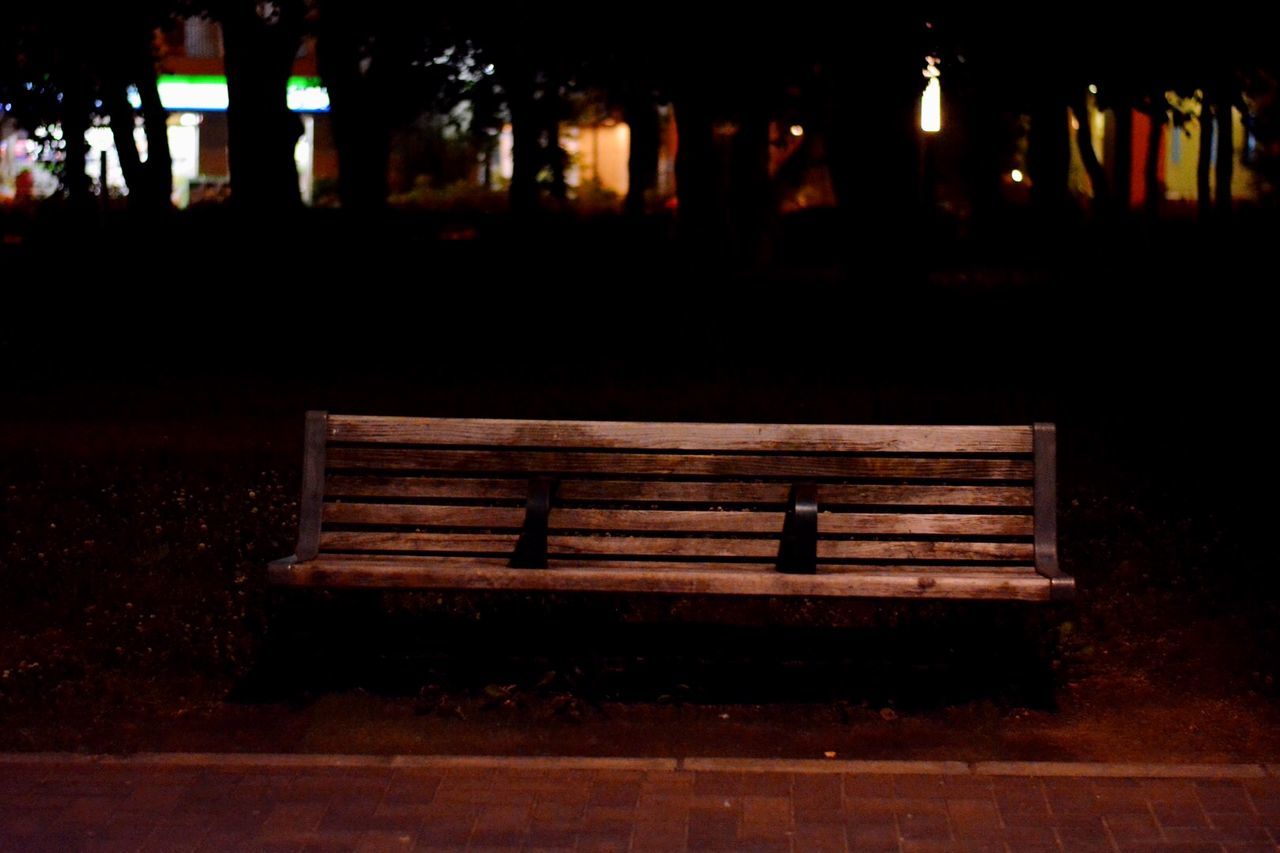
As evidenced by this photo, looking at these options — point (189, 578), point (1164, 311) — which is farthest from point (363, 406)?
point (1164, 311)

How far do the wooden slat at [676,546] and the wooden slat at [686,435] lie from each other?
325mm

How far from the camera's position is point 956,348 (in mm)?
16125

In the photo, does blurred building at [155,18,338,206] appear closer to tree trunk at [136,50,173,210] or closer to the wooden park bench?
tree trunk at [136,50,173,210]

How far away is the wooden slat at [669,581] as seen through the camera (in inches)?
234

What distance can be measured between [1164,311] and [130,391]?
12.7 meters

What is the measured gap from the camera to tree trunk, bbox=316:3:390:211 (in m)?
27.9

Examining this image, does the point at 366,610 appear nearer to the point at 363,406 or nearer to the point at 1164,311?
the point at 363,406

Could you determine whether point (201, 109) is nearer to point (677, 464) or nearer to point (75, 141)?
point (75, 141)

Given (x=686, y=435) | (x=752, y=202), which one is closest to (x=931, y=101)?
(x=686, y=435)

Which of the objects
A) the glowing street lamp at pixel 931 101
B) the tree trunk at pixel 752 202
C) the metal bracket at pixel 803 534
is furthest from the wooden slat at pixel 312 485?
the tree trunk at pixel 752 202

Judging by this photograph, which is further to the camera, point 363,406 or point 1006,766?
point 363,406

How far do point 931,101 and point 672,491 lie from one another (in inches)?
300

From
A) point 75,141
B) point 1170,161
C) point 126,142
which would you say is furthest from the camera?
point 1170,161

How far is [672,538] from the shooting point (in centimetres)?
635
